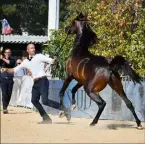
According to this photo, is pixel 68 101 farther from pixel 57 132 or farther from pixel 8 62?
pixel 57 132

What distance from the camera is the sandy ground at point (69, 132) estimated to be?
9.29 metres

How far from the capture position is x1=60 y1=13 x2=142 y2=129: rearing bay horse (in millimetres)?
11367

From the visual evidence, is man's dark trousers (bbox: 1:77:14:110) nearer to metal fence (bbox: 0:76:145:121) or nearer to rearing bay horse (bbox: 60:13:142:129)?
metal fence (bbox: 0:76:145:121)

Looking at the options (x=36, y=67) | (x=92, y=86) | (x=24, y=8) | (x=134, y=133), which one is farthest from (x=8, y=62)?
(x=24, y=8)

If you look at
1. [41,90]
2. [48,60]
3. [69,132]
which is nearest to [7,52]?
[41,90]

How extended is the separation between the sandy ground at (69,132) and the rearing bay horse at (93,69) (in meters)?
0.56

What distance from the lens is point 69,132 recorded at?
1050 centimetres

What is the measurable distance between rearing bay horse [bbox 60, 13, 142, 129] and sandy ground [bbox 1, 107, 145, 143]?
562 millimetres

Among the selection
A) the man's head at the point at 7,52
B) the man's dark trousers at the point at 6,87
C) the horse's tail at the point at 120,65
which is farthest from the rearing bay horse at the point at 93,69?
the man's dark trousers at the point at 6,87

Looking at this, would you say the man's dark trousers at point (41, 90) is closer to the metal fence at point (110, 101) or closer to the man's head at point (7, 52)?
the metal fence at point (110, 101)

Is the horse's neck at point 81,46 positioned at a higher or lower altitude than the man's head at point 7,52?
higher

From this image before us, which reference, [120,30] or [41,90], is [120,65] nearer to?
[41,90]

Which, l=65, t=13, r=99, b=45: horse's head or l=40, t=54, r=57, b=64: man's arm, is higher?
l=65, t=13, r=99, b=45: horse's head

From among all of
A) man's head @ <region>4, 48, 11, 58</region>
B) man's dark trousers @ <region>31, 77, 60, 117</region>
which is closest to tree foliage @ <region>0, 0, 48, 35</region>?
man's head @ <region>4, 48, 11, 58</region>
